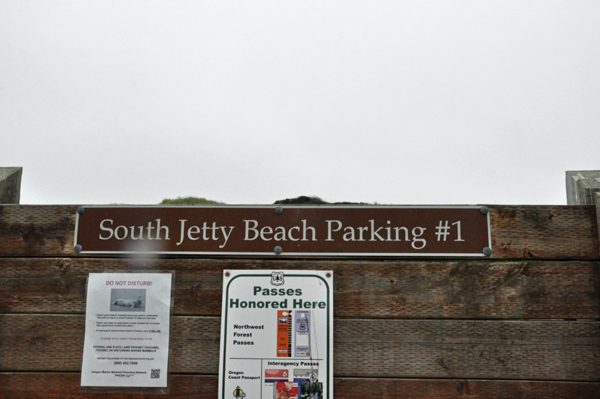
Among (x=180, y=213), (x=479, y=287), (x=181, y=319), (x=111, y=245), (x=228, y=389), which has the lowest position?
(x=228, y=389)

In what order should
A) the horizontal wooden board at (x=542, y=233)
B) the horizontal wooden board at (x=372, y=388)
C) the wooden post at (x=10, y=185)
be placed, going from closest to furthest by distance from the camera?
the horizontal wooden board at (x=372, y=388) < the horizontal wooden board at (x=542, y=233) < the wooden post at (x=10, y=185)

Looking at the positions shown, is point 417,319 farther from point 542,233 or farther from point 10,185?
point 10,185

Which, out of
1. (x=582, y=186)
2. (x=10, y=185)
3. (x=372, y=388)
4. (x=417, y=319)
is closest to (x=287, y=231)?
(x=417, y=319)

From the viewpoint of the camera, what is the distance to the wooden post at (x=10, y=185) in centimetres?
306

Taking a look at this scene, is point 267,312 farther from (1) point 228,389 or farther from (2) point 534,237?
(2) point 534,237

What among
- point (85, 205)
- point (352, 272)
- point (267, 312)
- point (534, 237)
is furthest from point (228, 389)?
point (534, 237)

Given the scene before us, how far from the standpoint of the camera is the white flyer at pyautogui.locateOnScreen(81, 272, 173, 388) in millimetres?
2740

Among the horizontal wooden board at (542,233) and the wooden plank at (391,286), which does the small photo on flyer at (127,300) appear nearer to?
the wooden plank at (391,286)

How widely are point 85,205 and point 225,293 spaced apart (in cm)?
99

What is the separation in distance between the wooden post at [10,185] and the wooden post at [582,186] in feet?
11.2

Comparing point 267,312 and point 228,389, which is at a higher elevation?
point 267,312

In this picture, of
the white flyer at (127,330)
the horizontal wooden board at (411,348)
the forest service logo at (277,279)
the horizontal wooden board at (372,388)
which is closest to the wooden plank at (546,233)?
the horizontal wooden board at (411,348)

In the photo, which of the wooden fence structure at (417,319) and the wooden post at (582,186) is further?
the wooden post at (582,186)

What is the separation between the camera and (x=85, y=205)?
295 cm
